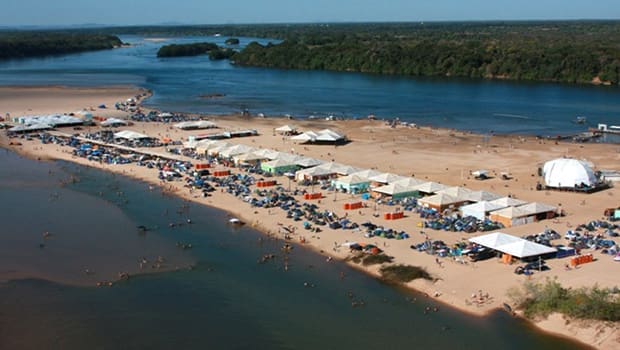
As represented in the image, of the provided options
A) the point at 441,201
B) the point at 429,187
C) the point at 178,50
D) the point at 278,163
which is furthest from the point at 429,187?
the point at 178,50

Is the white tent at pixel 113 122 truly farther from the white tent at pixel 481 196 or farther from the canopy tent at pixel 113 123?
the white tent at pixel 481 196

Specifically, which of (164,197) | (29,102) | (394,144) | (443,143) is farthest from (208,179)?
(29,102)

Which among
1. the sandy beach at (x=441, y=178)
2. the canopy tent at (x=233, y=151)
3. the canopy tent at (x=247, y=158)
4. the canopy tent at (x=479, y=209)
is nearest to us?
the sandy beach at (x=441, y=178)

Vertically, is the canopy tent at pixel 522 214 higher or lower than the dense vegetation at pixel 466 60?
lower

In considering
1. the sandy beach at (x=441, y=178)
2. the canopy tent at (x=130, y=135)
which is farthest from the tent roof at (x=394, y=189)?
the canopy tent at (x=130, y=135)

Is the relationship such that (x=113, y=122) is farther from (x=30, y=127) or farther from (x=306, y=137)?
(x=306, y=137)

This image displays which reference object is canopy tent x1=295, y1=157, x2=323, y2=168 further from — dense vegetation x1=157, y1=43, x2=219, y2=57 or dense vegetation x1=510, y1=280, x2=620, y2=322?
dense vegetation x1=157, y1=43, x2=219, y2=57

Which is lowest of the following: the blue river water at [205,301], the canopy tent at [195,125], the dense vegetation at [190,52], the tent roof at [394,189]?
the blue river water at [205,301]
